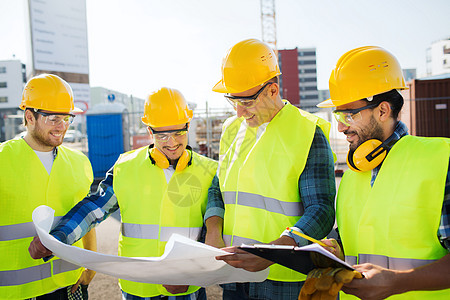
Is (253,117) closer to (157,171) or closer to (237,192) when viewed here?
(237,192)

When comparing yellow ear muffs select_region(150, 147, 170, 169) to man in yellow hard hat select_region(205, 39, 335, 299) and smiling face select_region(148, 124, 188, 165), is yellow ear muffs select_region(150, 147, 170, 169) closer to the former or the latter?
smiling face select_region(148, 124, 188, 165)

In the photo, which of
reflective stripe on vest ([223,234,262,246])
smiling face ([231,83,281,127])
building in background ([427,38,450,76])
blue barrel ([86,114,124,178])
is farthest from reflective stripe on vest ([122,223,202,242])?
building in background ([427,38,450,76])

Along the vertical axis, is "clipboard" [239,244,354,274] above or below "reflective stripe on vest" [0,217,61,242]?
above

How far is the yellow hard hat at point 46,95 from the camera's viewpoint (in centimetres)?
263

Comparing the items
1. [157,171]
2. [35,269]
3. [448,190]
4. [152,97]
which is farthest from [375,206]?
[35,269]

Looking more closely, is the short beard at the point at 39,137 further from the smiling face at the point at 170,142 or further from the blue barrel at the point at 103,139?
the blue barrel at the point at 103,139

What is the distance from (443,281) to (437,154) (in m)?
0.54

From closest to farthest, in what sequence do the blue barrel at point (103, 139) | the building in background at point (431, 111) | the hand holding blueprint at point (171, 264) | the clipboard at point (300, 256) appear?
the clipboard at point (300, 256) → the hand holding blueprint at point (171, 264) → the blue barrel at point (103, 139) → the building in background at point (431, 111)

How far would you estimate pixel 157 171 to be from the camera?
2.49 metres

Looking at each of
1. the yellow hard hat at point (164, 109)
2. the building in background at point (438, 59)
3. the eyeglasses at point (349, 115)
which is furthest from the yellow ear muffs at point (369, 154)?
the building in background at point (438, 59)

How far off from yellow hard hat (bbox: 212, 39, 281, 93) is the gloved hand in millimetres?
1189

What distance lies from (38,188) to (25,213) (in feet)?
0.66

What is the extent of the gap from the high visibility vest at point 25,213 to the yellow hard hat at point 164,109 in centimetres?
91

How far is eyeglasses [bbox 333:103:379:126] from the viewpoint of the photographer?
1771 millimetres
